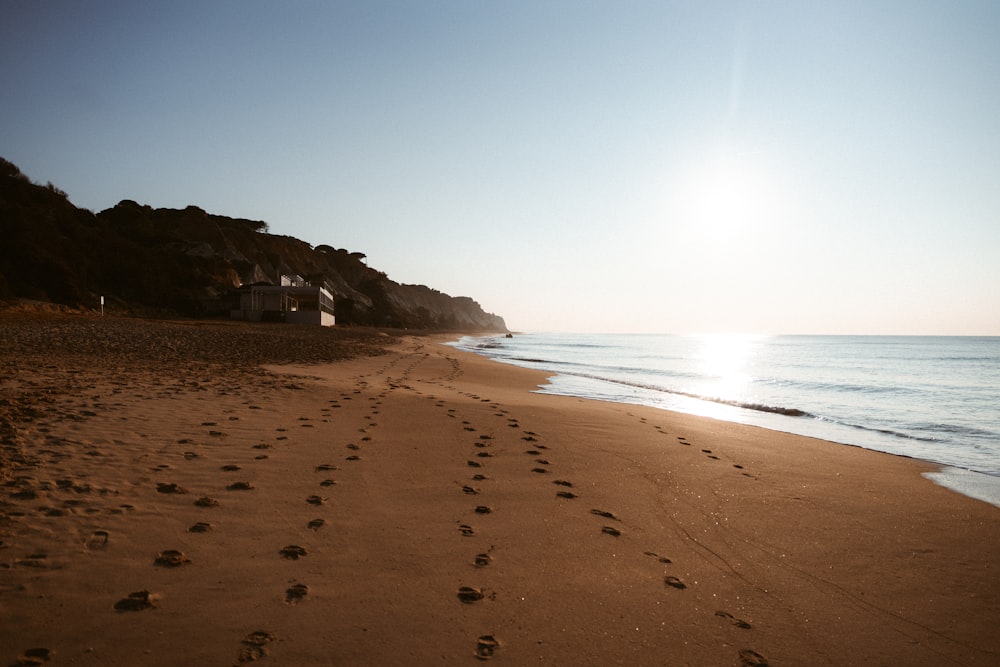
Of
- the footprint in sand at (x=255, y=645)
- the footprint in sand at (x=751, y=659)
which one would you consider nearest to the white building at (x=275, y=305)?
the footprint in sand at (x=255, y=645)

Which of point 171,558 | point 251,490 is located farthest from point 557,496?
point 171,558

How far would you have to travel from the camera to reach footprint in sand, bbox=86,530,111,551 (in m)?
3.86

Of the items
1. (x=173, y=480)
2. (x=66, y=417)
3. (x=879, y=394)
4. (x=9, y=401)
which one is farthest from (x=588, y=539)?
(x=879, y=394)

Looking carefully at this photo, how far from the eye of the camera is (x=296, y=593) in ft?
11.3

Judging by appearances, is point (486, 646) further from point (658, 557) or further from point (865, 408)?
point (865, 408)

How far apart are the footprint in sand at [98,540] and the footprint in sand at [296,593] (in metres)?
1.67

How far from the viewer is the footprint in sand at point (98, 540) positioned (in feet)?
12.7

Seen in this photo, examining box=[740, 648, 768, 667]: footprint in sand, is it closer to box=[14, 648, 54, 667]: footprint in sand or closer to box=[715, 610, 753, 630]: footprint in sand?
box=[715, 610, 753, 630]: footprint in sand

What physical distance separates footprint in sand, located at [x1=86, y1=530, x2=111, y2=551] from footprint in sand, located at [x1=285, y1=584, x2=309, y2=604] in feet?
5.48

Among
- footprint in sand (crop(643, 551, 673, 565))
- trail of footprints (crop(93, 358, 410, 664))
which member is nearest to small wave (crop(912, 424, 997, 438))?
footprint in sand (crop(643, 551, 673, 565))

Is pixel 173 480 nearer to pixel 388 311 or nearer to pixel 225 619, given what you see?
pixel 225 619

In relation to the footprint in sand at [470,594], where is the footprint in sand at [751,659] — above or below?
below

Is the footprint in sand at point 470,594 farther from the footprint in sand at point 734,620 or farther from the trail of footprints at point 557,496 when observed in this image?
the footprint in sand at point 734,620

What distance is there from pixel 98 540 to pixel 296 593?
6.07 feet
